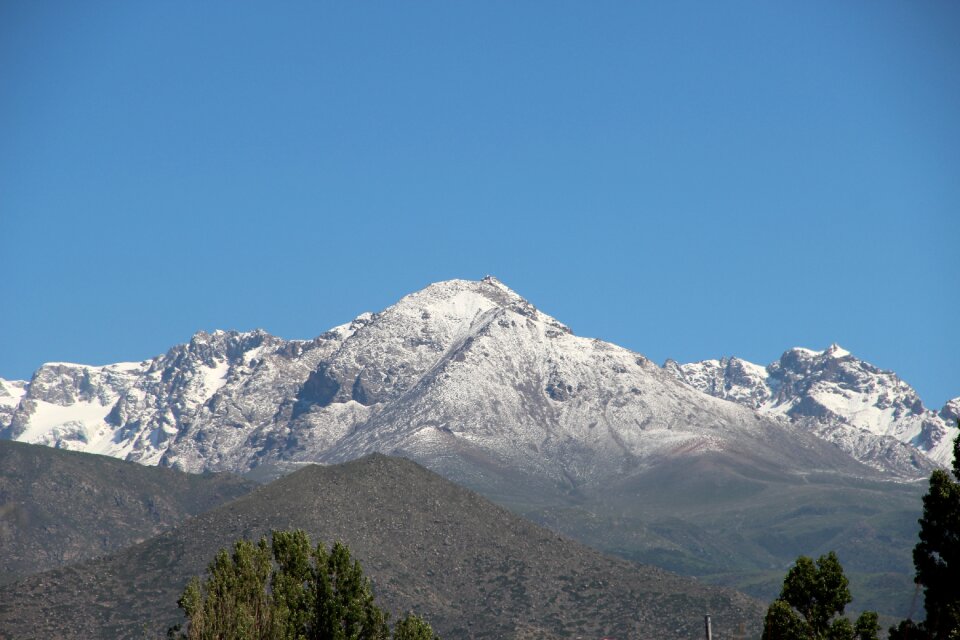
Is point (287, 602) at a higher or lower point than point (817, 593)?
higher

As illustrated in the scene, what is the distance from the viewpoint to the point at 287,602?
151875 millimetres

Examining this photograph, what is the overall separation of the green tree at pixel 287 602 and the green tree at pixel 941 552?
205 feet

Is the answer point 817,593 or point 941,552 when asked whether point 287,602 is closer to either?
point 817,593

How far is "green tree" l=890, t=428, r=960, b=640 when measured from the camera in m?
104

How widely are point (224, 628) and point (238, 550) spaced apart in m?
10.2

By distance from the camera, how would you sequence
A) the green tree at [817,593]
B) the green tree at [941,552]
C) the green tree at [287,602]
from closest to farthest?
1. the green tree at [941,552]
2. the green tree at [817,593]
3. the green tree at [287,602]

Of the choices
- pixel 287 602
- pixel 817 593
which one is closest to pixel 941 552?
pixel 817 593

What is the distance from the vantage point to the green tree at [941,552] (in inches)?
4102

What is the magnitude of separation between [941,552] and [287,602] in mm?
70884

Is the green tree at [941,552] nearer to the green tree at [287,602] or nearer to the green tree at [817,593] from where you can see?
the green tree at [817,593]

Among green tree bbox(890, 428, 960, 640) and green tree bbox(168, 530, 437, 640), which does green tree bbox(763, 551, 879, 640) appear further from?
green tree bbox(168, 530, 437, 640)

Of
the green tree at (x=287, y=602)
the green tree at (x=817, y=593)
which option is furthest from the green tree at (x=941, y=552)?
the green tree at (x=287, y=602)

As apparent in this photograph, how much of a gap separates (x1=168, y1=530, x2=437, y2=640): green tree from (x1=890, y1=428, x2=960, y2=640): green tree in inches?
2458

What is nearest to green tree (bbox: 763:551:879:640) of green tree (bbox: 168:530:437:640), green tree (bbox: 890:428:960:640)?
green tree (bbox: 890:428:960:640)
